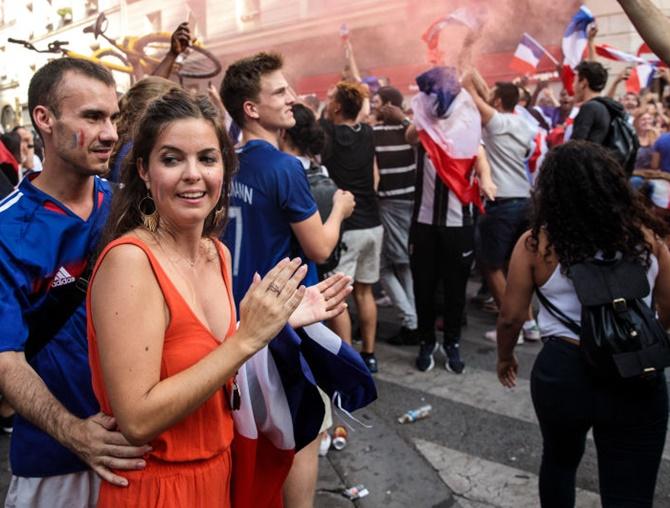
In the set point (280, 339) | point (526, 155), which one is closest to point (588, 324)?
point (280, 339)

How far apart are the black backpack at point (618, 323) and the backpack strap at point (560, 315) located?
83 millimetres

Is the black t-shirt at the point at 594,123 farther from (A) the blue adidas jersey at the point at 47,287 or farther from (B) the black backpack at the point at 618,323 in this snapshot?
(A) the blue adidas jersey at the point at 47,287

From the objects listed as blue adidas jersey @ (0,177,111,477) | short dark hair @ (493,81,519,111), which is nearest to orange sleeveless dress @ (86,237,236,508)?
blue adidas jersey @ (0,177,111,477)

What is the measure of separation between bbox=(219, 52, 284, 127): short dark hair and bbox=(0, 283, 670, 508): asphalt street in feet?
5.36

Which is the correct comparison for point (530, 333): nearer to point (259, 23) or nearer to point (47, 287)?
point (259, 23)

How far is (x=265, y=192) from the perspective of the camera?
8.84 feet

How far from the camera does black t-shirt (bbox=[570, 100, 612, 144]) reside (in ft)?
14.2

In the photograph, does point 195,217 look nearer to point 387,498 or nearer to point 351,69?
point 387,498

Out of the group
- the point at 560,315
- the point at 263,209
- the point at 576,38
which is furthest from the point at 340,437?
the point at 576,38

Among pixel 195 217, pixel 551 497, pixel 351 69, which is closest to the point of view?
pixel 195 217

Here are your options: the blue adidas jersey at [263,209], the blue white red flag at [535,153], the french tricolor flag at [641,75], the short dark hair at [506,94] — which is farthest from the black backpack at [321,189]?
the french tricolor flag at [641,75]

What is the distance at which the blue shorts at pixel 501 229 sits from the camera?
5.22 meters

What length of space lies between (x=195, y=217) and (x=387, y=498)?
2101mm

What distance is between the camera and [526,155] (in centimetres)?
543
